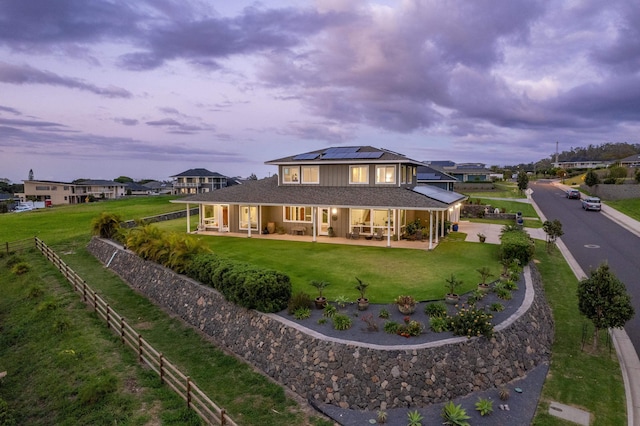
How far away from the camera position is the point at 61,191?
82.1 metres

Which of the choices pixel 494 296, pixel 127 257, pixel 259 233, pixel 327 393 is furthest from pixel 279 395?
pixel 259 233

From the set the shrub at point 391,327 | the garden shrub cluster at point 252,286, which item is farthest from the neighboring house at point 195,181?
the shrub at point 391,327

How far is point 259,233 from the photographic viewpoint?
28.7 meters

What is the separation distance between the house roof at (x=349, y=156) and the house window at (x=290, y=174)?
2.51ft

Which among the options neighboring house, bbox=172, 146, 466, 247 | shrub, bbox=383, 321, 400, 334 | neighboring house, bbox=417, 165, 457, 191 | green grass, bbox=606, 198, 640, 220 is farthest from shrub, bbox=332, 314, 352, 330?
green grass, bbox=606, 198, 640, 220

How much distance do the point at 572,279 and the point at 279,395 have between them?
56.6 ft

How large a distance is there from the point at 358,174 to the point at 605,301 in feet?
60.1

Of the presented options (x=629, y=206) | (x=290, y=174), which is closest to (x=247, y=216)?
(x=290, y=174)

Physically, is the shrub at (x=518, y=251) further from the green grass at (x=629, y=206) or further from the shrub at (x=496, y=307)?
the green grass at (x=629, y=206)

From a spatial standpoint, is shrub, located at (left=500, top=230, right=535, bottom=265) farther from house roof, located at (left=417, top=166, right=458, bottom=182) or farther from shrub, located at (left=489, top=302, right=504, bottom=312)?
house roof, located at (left=417, top=166, right=458, bottom=182)

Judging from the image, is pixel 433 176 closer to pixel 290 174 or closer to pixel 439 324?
pixel 290 174

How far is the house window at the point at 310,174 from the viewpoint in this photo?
29344mm

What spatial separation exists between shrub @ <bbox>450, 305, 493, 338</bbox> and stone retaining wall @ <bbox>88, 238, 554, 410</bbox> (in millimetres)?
264

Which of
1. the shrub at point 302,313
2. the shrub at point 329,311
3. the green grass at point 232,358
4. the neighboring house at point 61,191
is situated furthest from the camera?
the neighboring house at point 61,191
